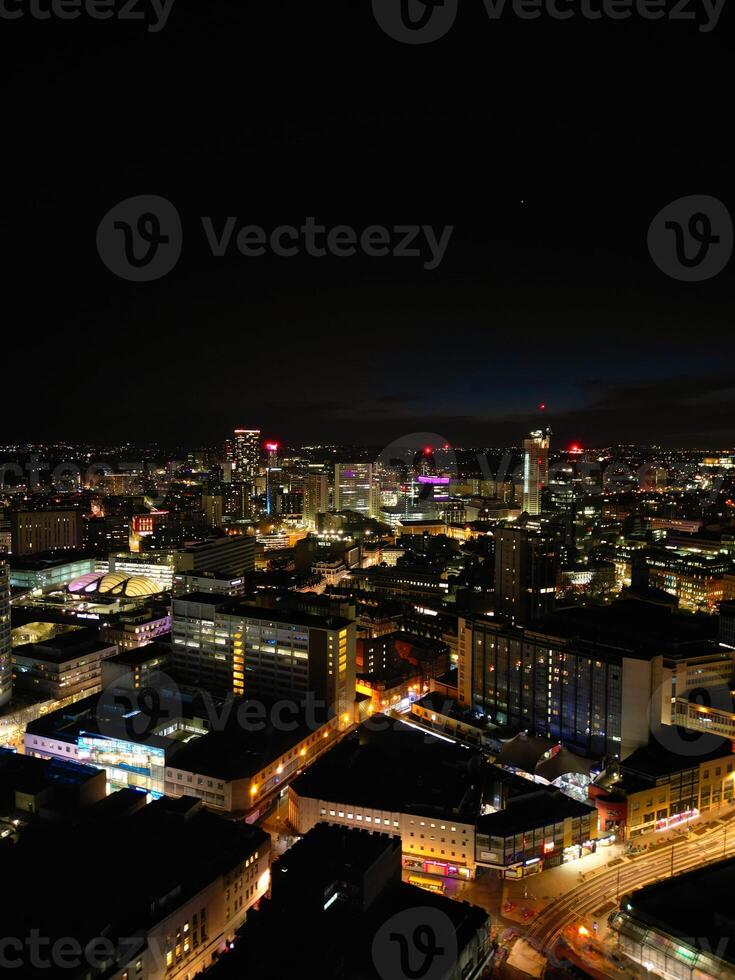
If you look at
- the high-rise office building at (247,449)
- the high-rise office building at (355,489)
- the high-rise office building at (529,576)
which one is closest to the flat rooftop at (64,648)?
the high-rise office building at (529,576)

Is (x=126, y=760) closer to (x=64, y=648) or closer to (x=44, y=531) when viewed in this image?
(x=64, y=648)

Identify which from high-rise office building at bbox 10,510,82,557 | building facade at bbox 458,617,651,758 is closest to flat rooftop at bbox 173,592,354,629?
building facade at bbox 458,617,651,758

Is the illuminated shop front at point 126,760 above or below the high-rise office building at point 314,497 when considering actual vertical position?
below

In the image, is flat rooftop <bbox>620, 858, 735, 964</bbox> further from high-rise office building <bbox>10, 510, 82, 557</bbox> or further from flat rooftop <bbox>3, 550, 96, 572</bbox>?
high-rise office building <bbox>10, 510, 82, 557</bbox>

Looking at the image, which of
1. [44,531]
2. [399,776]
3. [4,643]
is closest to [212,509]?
[44,531]

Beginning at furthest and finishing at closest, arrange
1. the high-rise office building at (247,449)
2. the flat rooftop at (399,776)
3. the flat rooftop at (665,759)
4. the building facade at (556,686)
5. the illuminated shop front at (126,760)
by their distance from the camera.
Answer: the high-rise office building at (247,449), the building facade at (556,686), the illuminated shop front at (126,760), the flat rooftop at (665,759), the flat rooftop at (399,776)

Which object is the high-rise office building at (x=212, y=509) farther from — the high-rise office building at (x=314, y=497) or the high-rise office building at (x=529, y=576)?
the high-rise office building at (x=529, y=576)
